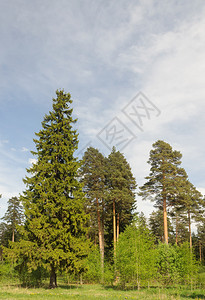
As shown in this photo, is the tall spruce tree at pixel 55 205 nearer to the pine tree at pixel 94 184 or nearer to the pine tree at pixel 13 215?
the pine tree at pixel 94 184

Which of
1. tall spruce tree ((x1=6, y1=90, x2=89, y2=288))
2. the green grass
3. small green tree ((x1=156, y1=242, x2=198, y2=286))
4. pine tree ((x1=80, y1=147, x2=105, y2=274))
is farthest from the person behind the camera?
pine tree ((x1=80, y1=147, x2=105, y2=274))

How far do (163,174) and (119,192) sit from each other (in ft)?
21.5

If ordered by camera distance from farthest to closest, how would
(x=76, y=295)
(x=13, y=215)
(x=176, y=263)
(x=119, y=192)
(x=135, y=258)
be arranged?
(x=13, y=215) < (x=119, y=192) < (x=176, y=263) < (x=135, y=258) < (x=76, y=295)

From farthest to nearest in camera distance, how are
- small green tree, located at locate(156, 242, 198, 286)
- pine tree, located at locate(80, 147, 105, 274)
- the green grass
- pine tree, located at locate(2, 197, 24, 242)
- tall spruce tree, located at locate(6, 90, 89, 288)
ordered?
pine tree, located at locate(2, 197, 24, 242) < pine tree, located at locate(80, 147, 105, 274) < small green tree, located at locate(156, 242, 198, 286) < tall spruce tree, located at locate(6, 90, 89, 288) < the green grass

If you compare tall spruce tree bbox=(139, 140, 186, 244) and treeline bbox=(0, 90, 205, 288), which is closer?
treeline bbox=(0, 90, 205, 288)

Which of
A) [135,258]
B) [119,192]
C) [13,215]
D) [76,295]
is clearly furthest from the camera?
[13,215]

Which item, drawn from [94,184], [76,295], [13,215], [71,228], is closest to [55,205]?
[71,228]

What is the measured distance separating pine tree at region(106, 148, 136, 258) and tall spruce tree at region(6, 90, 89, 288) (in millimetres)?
11736

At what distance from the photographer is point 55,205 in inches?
798

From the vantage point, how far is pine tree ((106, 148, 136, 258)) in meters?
32.5

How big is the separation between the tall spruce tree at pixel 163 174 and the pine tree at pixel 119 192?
9.63ft

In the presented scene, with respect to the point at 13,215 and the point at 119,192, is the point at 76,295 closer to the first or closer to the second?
the point at 119,192

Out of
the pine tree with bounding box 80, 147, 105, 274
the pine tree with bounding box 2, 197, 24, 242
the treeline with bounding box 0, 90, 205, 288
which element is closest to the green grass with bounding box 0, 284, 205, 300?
the treeline with bounding box 0, 90, 205, 288

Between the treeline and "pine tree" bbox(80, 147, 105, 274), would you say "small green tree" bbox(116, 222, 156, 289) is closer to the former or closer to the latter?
the treeline
